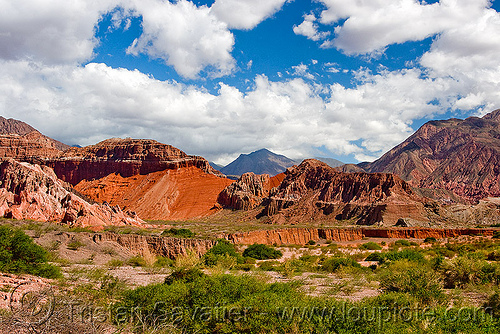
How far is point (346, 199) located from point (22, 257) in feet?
201

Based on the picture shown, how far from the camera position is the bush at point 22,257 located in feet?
40.7

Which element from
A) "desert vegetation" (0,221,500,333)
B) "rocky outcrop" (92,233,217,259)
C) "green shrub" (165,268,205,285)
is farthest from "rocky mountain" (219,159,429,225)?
"green shrub" (165,268,205,285)

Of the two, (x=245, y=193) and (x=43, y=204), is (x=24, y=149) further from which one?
(x=43, y=204)

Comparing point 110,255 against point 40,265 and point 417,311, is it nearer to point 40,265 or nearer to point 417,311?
point 40,265

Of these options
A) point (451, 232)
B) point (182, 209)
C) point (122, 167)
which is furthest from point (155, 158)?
point (451, 232)

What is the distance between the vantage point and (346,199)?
6812 cm

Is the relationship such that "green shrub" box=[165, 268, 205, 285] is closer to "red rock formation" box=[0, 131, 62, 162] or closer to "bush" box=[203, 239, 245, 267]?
"bush" box=[203, 239, 245, 267]

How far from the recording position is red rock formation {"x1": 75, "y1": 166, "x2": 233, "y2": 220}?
81250 millimetres

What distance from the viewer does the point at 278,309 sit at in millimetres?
8227

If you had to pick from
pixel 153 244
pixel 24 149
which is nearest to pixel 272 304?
pixel 153 244

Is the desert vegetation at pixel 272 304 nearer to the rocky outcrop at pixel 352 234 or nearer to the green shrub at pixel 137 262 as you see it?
the green shrub at pixel 137 262

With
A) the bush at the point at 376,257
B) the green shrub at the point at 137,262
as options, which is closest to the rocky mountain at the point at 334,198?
the bush at the point at 376,257

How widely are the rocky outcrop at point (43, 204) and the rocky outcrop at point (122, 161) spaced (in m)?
42.6

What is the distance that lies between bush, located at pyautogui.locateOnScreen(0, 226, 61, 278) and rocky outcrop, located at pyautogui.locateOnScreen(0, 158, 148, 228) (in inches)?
1001
